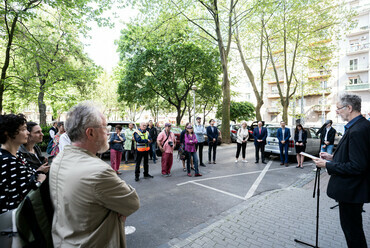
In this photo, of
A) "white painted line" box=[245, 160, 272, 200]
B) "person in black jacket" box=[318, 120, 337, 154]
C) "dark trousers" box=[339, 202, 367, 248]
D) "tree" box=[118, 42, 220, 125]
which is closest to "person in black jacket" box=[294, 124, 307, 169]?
"person in black jacket" box=[318, 120, 337, 154]

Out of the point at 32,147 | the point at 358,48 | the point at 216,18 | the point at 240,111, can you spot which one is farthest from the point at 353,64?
the point at 32,147

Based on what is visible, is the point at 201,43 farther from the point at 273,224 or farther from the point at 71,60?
the point at 273,224

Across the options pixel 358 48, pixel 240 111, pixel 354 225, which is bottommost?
pixel 354 225

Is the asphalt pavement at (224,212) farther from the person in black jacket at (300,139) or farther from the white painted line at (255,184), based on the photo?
the person in black jacket at (300,139)

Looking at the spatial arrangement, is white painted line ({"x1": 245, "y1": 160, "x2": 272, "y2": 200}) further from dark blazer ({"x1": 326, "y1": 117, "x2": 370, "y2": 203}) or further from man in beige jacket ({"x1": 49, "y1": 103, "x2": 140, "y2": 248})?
man in beige jacket ({"x1": 49, "y1": 103, "x2": 140, "y2": 248})

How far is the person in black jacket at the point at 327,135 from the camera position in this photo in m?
7.71

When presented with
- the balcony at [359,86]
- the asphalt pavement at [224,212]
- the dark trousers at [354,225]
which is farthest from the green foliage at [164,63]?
the balcony at [359,86]

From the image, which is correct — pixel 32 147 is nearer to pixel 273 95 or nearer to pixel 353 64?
pixel 353 64

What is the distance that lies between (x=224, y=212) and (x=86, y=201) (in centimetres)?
359

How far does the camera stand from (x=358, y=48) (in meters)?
32.3

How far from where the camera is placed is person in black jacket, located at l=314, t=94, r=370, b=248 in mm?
2207

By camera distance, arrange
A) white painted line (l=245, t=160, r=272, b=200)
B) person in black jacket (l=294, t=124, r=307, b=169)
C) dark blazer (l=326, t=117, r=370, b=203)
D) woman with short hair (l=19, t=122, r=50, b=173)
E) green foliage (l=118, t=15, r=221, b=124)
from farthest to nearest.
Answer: green foliage (l=118, t=15, r=221, b=124), person in black jacket (l=294, t=124, r=307, b=169), white painted line (l=245, t=160, r=272, b=200), woman with short hair (l=19, t=122, r=50, b=173), dark blazer (l=326, t=117, r=370, b=203)

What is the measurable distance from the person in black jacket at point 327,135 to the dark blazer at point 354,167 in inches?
249

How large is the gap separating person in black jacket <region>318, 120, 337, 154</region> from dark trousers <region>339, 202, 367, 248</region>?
252 inches
